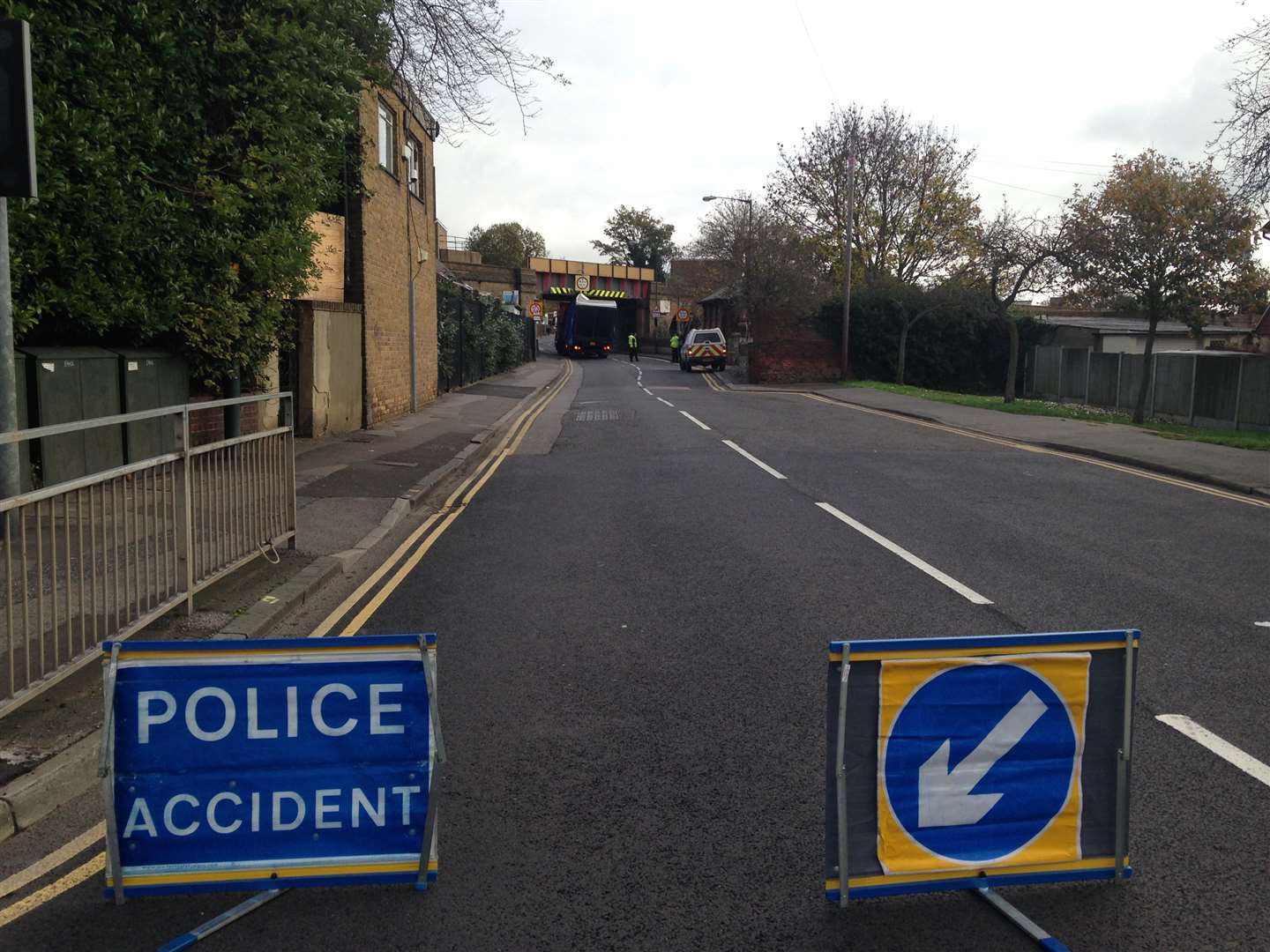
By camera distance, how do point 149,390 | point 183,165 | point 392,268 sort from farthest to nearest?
point 392,268 < point 149,390 < point 183,165

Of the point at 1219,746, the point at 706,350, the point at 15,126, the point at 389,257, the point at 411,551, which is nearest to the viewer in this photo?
the point at 1219,746

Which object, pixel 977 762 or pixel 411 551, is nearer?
pixel 977 762

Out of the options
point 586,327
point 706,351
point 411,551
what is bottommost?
A: point 411,551

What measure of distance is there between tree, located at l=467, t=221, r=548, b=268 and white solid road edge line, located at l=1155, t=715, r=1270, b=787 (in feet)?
331

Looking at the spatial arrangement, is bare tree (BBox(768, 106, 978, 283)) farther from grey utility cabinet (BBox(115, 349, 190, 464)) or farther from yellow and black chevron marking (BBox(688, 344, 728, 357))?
grey utility cabinet (BBox(115, 349, 190, 464))

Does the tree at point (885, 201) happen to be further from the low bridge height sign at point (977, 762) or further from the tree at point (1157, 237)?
the low bridge height sign at point (977, 762)

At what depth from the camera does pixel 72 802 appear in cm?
454

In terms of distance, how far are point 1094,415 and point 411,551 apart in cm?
2286

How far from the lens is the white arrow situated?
3.68m

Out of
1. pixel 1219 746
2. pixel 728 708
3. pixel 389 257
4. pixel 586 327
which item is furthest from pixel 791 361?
pixel 1219 746

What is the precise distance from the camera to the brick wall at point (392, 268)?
19.3 meters

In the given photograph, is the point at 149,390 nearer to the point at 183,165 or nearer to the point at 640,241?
the point at 183,165

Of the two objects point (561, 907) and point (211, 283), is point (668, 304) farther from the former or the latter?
point (561, 907)

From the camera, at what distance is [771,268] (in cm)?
4531
